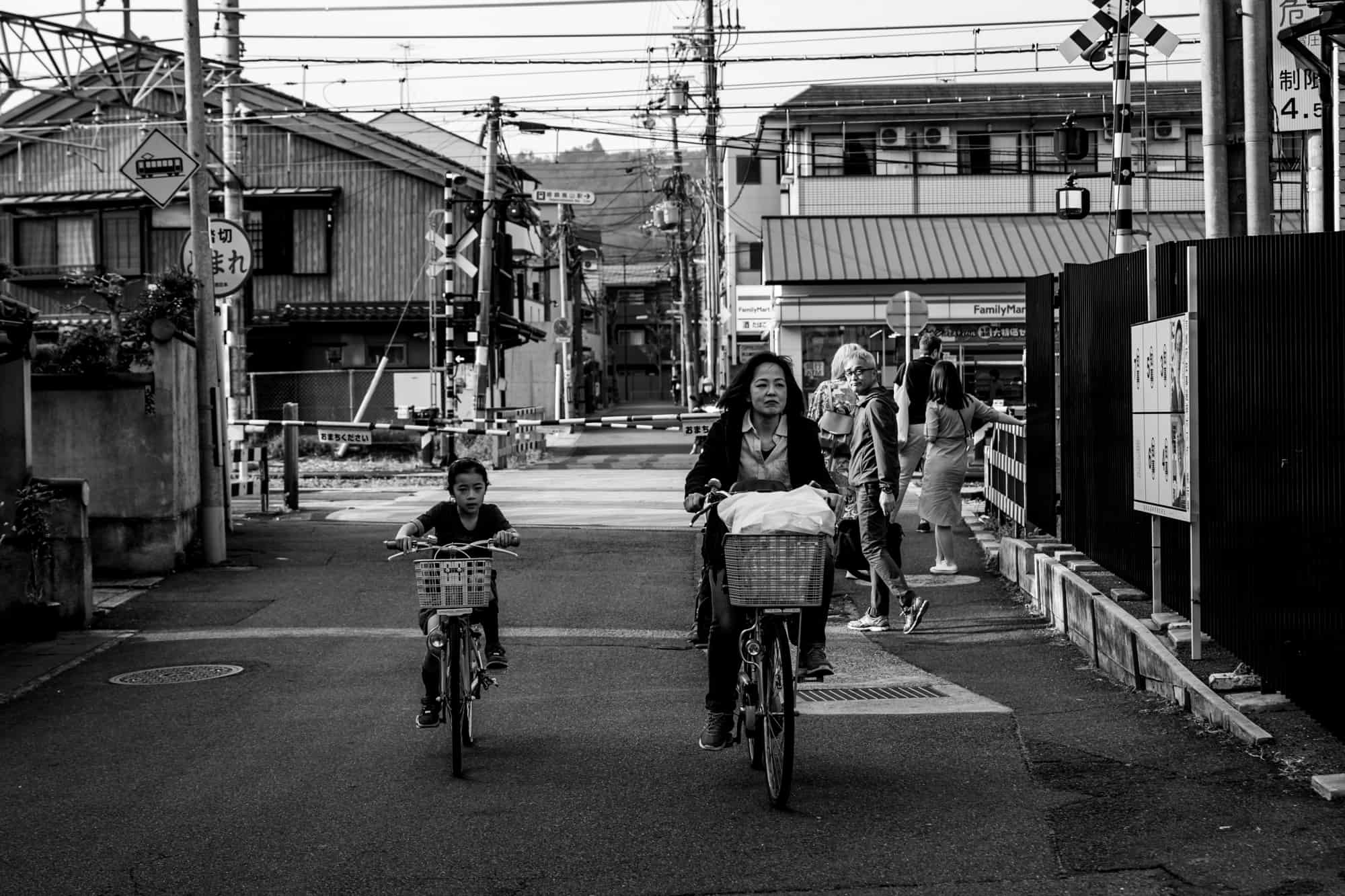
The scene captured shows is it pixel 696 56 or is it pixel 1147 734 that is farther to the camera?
pixel 696 56

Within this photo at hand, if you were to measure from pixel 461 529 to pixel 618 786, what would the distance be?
1520 mm

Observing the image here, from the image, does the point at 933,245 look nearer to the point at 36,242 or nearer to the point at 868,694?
the point at 36,242

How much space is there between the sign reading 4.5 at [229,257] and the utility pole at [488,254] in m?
14.4

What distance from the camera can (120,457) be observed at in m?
14.0

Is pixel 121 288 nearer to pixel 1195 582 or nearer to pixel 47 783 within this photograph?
pixel 47 783

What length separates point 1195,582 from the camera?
718cm

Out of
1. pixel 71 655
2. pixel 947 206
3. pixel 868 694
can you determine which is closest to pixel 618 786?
pixel 868 694

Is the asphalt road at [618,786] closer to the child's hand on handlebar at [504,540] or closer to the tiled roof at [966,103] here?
the child's hand on handlebar at [504,540]

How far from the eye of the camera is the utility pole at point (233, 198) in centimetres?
2508

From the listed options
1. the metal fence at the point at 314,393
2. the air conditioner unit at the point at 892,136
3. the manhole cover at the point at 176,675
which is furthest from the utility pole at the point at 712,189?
the manhole cover at the point at 176,675

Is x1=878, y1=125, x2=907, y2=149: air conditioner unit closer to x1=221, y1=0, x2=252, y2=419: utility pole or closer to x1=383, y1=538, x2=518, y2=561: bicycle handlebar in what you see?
x1=221, y1=0, x2=252, y2=419: utility pole

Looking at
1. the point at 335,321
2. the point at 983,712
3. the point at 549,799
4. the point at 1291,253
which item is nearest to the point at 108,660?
the point at 549,799

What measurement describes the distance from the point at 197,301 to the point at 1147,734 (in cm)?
1082

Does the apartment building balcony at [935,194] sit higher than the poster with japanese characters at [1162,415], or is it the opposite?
the apartment building balcony at [935,194]
